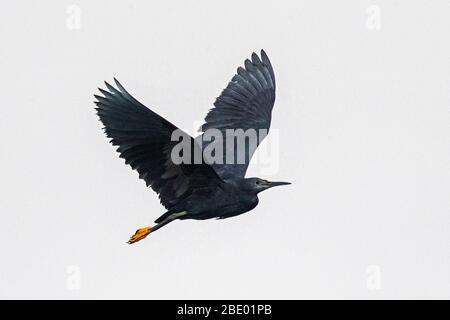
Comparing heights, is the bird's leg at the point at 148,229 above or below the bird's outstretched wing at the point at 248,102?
below

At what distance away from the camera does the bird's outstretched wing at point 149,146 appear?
13.0 m

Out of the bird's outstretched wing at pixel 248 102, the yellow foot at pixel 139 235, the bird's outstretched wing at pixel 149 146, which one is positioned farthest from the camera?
the bird's outstretched wing at pixel 248 102

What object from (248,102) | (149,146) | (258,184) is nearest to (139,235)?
(149,146)

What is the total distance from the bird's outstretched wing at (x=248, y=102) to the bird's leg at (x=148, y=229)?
5.82ft

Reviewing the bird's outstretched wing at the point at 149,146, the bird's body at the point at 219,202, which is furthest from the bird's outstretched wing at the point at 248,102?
the bird's outstretched wing at the point at 149,146

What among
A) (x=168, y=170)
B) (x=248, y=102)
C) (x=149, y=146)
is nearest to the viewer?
(x=149, y=146)

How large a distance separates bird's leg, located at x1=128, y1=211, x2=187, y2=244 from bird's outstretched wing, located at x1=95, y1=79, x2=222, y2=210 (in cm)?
14

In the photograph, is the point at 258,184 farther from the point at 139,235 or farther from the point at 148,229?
the point at 139,235

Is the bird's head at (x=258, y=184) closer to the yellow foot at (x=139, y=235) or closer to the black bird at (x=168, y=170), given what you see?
the black bird at (x=168, y=170)

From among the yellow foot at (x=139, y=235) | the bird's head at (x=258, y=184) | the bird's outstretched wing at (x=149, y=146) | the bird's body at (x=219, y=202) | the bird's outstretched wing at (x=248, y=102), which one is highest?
the bird's outstretched wing at (x=248, y=102)

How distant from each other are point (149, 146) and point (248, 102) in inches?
120

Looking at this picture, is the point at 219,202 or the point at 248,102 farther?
the point at 248,102

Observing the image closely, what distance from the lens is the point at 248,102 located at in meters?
16.0

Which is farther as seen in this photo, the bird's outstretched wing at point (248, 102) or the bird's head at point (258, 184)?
the bird's outstretched wing at point (248, 102)
